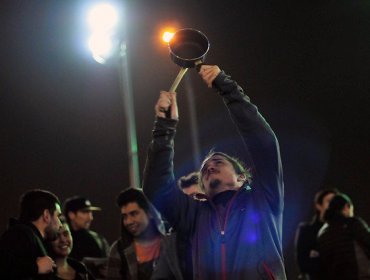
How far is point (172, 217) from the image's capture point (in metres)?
3.48

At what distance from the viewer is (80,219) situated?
732 centimetres

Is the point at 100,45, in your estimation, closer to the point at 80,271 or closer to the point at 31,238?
the point at 80,271

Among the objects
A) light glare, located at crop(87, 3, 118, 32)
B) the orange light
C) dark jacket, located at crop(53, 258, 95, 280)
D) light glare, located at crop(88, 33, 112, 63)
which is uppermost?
light glare, located at crop(87, 3, 118, 32)

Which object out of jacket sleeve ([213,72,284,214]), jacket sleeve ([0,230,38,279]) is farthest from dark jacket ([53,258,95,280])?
jacket sleeve ([213,72,284,214])

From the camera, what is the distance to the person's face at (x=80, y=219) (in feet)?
23.8

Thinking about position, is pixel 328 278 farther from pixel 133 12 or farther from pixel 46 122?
pixel 46 122

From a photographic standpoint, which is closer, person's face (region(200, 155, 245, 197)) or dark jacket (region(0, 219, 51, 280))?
person's face (region(200, 155, 245, 197))

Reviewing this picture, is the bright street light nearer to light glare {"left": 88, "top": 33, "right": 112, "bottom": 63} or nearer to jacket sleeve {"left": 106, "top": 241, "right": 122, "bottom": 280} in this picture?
light glare {"left": 88, "top": 33, "right": 112, "bottom": 63}

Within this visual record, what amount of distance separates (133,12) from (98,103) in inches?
98.5

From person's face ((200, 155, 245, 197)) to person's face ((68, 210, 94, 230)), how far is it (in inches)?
158

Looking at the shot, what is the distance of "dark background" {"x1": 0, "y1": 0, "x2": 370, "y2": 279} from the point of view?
1167 centimetres

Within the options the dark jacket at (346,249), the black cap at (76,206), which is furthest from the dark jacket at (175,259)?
the black cap at (76,206)

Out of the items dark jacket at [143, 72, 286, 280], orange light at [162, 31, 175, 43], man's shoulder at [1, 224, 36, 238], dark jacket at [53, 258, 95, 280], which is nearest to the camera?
dark jacket at [143, 72, 286, 280]

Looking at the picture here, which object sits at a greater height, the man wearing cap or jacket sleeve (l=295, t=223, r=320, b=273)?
the man wearing cap
